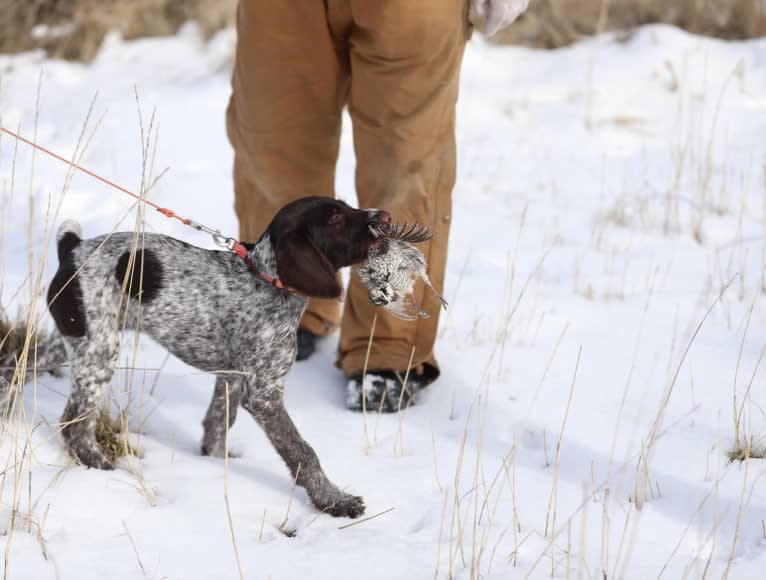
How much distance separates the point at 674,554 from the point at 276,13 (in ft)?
7.49

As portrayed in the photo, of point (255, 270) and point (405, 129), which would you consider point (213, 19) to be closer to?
point (405, 129)

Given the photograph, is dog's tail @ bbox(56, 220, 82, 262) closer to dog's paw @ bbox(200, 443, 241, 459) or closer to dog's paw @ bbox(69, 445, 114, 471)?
dog's paw @ bbox(69, 445, 114, 471)

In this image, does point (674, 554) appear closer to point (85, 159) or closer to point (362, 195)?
point (362, 195)

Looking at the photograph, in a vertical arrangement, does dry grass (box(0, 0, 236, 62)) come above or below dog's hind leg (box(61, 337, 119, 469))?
above

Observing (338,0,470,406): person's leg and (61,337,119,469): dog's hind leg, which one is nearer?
(61,337,119,469): dog's hind leg

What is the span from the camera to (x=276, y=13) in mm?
3260

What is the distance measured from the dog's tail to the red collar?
0.52 metres

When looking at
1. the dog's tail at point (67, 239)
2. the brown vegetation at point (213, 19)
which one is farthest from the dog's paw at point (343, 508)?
the brown vegetation at point (213, 19)

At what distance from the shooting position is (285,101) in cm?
344

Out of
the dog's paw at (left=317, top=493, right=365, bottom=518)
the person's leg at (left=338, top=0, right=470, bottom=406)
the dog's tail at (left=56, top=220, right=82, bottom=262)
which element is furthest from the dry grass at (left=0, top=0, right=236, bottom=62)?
the dog's paw at (left=317, top=493, right=365, bottom=518)

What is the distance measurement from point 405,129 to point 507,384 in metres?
1.13

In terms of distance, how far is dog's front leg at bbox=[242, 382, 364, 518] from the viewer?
9.10 feet

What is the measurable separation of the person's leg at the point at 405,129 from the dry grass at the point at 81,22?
5487 mm

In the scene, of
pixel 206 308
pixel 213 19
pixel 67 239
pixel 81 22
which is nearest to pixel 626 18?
pixel 213 19
